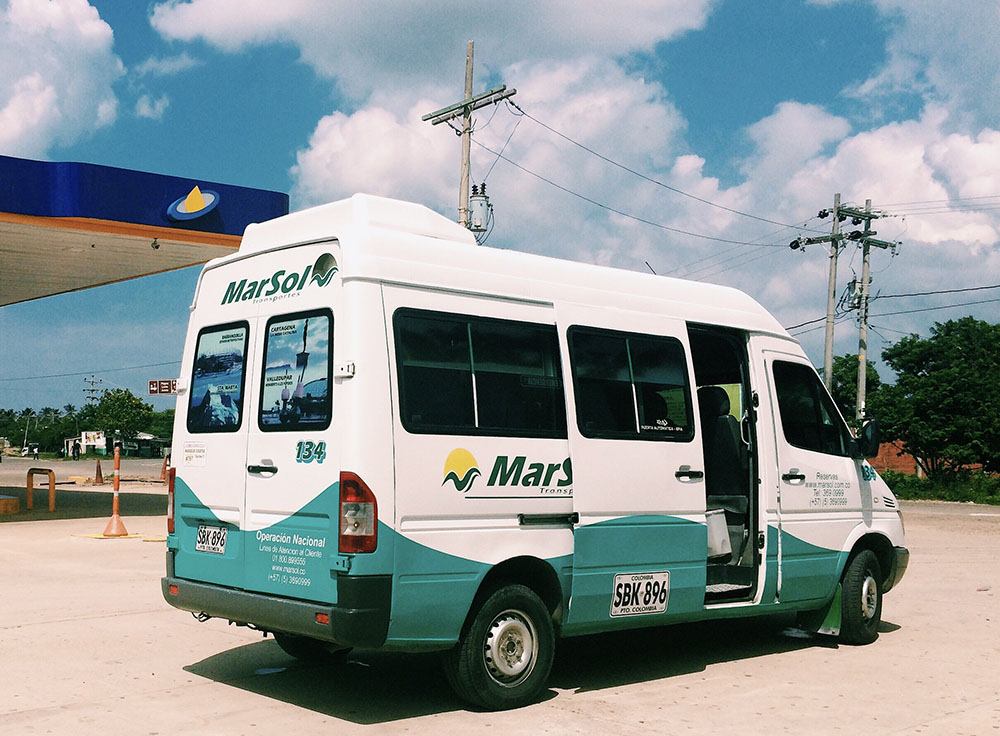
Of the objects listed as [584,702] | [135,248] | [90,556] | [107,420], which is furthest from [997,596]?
[107,420]

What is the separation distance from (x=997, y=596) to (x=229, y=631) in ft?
27.9

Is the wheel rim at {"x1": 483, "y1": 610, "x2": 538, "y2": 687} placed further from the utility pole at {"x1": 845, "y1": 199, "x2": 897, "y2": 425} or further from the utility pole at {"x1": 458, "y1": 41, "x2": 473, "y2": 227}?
the utility pole at {"x1": 845, "y1": 199, "x2": 897, "y2": 425}

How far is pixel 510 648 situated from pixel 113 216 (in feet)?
48.9

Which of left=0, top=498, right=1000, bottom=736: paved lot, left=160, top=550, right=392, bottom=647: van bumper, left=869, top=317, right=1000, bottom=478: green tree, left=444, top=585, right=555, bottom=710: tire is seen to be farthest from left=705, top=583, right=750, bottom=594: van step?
left=869, top=317, right=1000, bottom=478: green tree

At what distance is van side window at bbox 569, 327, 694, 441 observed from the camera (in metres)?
7.35

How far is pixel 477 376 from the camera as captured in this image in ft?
22.1

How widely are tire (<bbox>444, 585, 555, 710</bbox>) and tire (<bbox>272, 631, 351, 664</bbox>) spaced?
1.67m

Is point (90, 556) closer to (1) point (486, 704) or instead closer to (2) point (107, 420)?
(1) point (486, 704)

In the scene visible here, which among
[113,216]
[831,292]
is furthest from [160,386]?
[831,292]

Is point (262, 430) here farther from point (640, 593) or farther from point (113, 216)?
point (113, 216)

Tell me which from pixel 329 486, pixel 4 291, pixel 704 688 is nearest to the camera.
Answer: pixel 329 486

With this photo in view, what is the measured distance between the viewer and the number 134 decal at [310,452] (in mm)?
6270

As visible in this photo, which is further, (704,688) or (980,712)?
(704,688)

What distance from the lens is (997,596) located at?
40.7 ft
